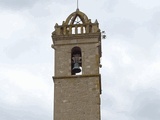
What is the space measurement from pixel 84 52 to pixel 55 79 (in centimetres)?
202

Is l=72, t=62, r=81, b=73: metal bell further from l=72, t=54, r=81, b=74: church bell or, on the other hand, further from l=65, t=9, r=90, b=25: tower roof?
l=65, t=9, r=90, b=25: tower roof

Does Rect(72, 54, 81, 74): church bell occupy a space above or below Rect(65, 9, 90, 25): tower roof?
below

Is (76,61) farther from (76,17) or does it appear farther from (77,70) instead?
(76,17)

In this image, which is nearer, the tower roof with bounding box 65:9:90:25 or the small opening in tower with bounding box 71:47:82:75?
the small opening in tower with bounding box 71:47:82:75

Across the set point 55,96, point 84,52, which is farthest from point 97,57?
point 55,96

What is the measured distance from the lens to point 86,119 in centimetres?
2475

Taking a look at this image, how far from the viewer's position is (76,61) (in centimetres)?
2686

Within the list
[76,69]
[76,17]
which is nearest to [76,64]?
[76,69]

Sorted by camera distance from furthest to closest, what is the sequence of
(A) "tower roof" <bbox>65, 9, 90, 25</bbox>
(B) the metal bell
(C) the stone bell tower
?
(A) "tower roof" <bbox>65, 9, 90, 25</bbox> < (B) the metal bell < (C) the stone bell tower

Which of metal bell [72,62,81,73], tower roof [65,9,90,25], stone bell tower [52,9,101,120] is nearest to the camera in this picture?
stone bell tower [52,9,101,120]

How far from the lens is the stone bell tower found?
25.1 m

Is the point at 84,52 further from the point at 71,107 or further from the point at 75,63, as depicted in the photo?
the point at 71,107

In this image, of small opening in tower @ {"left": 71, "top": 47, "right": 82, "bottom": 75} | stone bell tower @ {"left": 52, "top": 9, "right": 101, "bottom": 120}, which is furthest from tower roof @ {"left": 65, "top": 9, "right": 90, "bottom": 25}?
small opening in tower @ {"left": 71, "top": 47, "right": 82, "bottom": 75}

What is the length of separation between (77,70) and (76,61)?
51cm
